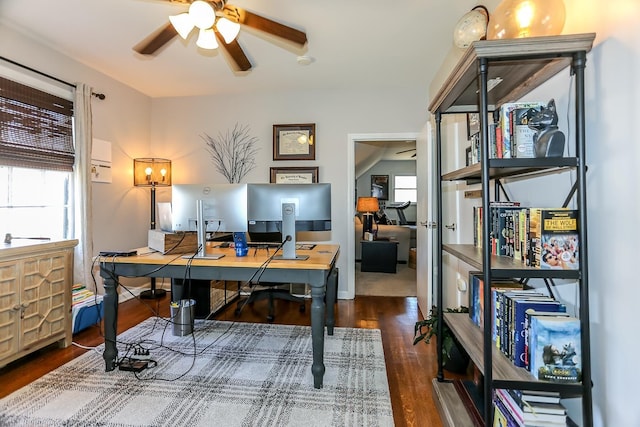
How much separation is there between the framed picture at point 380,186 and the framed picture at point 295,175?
21.5ft

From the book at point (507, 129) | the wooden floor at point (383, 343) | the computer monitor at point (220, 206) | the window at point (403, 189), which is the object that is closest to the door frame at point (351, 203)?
the wooden floor at point (383, 343)

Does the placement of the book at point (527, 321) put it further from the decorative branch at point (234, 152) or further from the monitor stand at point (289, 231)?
the decorative branch at point (234, 152)

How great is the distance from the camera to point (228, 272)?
186 centimetres

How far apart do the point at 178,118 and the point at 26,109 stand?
5.22 ft

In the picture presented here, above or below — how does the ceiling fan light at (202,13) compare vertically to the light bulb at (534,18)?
above

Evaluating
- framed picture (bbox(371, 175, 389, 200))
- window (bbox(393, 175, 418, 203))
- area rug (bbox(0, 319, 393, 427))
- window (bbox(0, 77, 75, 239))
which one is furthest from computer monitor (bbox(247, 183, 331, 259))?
window (bbox(393, 175, 418, 203))

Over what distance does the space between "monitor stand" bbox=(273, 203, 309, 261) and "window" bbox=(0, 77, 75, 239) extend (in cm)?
225

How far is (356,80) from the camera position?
11.3ft

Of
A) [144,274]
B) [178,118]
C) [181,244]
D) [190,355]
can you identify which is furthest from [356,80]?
[190,355]

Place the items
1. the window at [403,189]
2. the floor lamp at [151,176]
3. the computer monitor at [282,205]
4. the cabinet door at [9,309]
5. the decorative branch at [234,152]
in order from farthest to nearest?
the window at [403,189] < the decorative branch at [234,152] < the floor lamp at [151,176] < the computer monitor at [282,205] < the cabinet door at [9,309]

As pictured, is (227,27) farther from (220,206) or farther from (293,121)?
(293,121)

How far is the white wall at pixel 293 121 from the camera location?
12.0 feet

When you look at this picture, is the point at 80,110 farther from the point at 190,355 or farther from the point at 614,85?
the point at 614,85

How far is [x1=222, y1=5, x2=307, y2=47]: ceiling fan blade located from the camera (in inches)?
72.2
